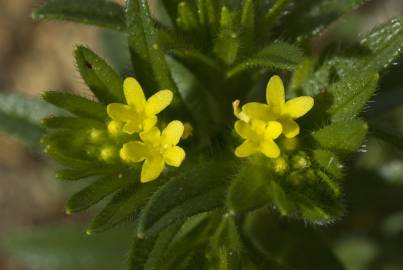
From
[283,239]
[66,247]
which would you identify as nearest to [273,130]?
[283,239]

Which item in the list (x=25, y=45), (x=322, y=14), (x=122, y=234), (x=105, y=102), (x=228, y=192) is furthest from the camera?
(x=25, y=45)

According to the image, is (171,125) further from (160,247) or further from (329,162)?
(329,162)

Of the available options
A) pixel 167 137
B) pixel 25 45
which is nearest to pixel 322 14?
pixel 167 137

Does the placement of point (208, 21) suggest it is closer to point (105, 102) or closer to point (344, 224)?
point (105, 102)

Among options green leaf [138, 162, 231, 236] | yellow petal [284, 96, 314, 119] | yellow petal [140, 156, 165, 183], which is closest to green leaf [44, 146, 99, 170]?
yellow petal [140, 156, 165, 183]

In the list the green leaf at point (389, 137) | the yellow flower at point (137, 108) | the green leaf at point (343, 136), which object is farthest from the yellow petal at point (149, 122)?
the green leaf at point (389, 137)

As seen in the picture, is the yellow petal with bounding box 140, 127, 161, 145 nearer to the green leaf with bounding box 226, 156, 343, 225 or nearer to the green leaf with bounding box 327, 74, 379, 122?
the green leaf with bounding box 226, 156, 343, 225
